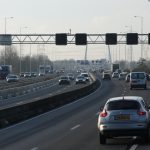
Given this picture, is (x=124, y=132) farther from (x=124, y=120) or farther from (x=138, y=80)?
(x=138, y=80)

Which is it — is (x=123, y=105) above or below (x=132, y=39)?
below

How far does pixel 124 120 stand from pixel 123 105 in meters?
0.54

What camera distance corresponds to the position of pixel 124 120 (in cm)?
2017

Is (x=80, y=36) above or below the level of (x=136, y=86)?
above

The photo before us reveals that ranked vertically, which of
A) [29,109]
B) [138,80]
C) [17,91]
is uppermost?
[29,109]

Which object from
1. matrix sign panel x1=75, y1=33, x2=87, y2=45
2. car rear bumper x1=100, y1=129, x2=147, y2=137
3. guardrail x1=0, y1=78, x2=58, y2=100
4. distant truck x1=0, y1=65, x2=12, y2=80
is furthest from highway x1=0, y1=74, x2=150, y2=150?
distant truck x1=0, y1=65, x2=12, y2=80

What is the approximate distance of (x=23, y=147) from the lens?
66.7 feet

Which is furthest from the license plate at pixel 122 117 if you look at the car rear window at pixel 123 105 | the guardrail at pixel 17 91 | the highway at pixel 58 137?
the guardrail at pixel 17 91

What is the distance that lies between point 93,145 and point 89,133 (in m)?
4.58

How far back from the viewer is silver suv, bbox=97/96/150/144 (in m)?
20.1

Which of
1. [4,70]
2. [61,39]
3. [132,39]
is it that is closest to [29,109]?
[61,39]

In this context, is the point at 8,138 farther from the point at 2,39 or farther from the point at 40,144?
the point at 2,39

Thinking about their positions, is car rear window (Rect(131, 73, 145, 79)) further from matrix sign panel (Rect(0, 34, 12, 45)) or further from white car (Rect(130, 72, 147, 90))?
matrix sign panel (Rect(0, 34, 12, 45))

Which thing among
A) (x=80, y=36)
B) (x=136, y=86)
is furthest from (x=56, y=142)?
(x=80, y=36)
